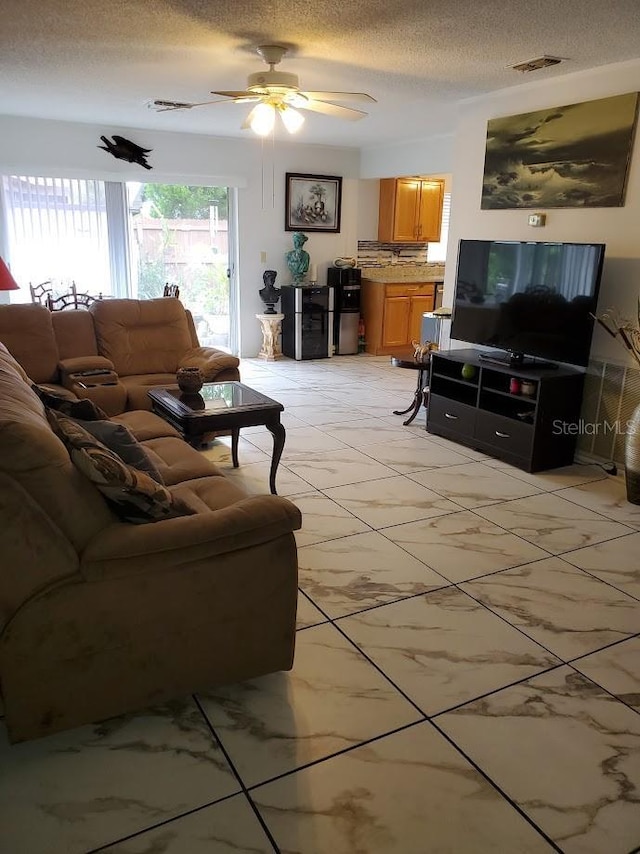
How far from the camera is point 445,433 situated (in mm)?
4781

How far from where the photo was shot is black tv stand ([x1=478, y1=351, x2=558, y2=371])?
4.24m

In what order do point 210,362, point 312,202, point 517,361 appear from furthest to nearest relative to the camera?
point 312,202
point 210,362
point 517,361

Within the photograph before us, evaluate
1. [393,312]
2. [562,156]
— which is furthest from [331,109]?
[393,312]

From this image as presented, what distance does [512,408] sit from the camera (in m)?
4.32

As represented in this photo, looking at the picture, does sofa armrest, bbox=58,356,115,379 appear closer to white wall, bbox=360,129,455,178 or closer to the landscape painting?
the landscape painting

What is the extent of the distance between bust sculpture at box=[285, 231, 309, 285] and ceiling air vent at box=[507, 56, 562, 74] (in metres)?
3.83

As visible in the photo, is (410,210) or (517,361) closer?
(517,361)

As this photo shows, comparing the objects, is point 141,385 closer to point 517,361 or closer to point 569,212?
point 517,361

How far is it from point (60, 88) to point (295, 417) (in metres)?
2.96

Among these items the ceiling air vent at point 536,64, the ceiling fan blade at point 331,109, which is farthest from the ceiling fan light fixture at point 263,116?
the ceiling air vent at point 536,64

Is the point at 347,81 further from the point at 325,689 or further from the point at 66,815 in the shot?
the point at 66,815

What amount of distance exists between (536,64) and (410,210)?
4.32 metres

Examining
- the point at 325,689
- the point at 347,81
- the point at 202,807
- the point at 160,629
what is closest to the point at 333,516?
the point at 325,689

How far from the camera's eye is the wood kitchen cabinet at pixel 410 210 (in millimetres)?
7996
